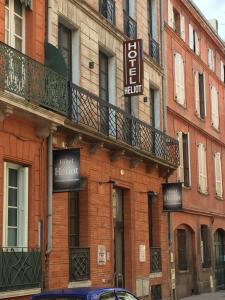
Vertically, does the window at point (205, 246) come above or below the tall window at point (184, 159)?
below

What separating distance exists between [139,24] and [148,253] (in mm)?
8041

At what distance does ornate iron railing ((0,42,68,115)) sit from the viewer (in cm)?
1261

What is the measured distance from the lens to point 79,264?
15820 mm

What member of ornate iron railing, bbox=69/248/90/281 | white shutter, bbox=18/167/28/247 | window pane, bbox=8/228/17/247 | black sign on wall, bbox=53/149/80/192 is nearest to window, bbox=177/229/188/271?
ornate iron railing, bbox=69/248/90/281

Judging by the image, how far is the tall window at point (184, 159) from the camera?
25025mm

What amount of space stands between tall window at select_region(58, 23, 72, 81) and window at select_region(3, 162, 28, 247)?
3899 mm

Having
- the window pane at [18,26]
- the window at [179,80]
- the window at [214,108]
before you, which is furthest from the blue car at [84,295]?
the window at [214,108]

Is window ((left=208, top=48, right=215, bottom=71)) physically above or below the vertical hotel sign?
above

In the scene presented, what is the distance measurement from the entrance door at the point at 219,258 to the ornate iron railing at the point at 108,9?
14279mm

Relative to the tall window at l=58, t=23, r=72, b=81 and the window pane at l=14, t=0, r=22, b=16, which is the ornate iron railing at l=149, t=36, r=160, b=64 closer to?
the tall window at l=58, t=23, r=72, b=81

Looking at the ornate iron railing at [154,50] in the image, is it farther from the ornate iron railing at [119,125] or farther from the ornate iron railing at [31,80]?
the ornate iron railing at [31,80]

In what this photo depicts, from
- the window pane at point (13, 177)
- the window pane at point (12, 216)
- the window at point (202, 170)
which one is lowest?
the window pane at point (12, 216)

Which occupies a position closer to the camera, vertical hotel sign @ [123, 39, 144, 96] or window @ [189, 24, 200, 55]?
vertical hotel sign @ [123, 39, 144, 96]

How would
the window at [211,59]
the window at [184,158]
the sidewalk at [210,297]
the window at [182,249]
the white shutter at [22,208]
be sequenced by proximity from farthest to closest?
1. the window at [211,59]
2. the window at [184,158]
3. the window at [182,249]
4. the sidewalk at [210,297]
5. the white shutter at [22,208]
